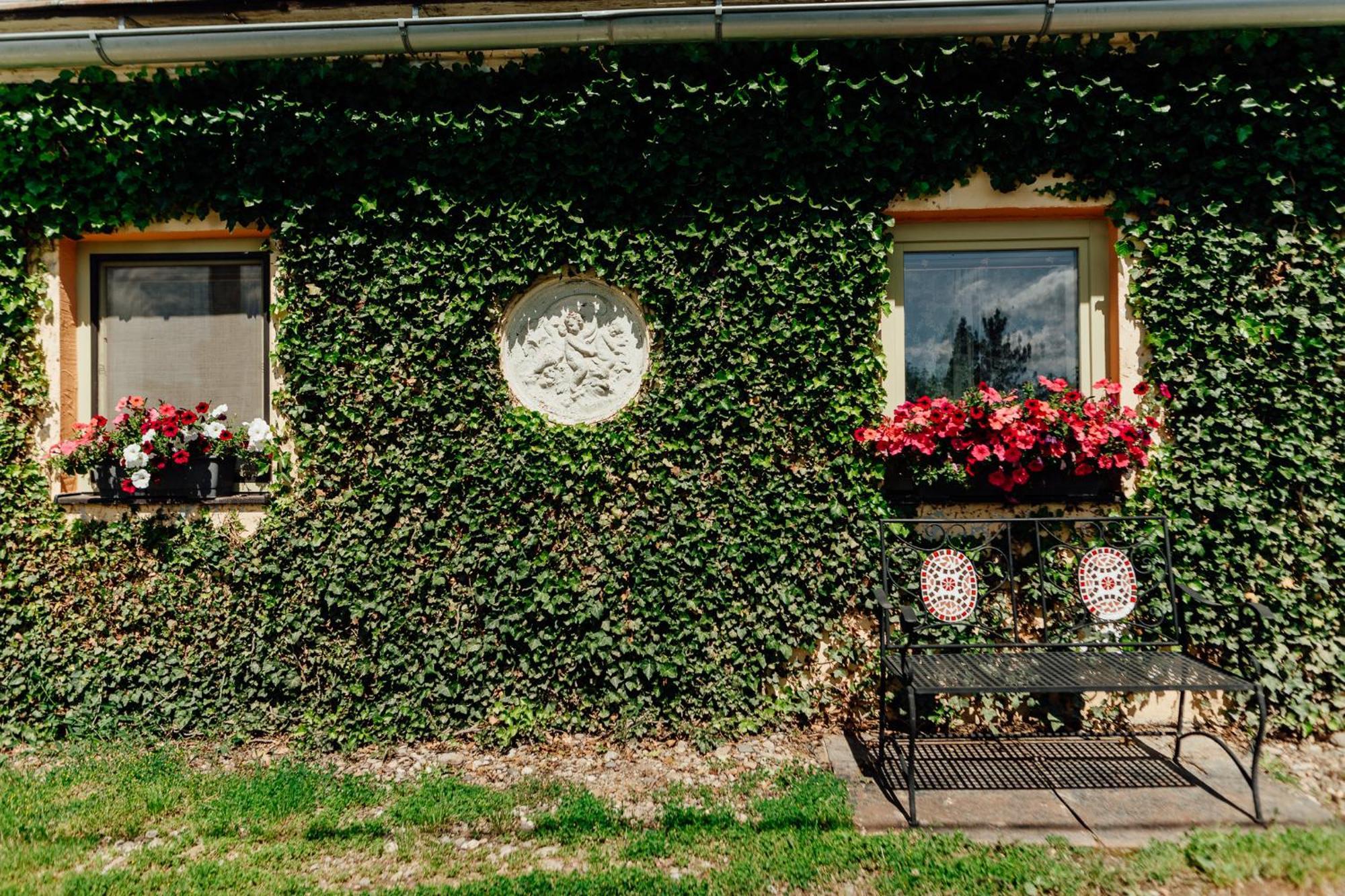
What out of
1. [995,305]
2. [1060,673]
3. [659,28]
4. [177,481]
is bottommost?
[1060,673]

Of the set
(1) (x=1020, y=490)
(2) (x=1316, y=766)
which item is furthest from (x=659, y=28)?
(2) (x=1316, y=766)

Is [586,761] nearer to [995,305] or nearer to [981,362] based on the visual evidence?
[981,362]

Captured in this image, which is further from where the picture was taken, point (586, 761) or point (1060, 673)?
point (586, 761)

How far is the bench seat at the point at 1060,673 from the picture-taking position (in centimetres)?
279

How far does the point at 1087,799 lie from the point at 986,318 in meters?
2.48

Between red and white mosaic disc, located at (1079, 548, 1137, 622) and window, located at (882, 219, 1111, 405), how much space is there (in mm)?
1030

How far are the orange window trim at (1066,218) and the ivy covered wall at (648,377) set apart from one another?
12cm

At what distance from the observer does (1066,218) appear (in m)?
3.76

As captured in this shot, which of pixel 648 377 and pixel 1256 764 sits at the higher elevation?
pixel 648 377

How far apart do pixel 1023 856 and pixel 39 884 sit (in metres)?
3.68

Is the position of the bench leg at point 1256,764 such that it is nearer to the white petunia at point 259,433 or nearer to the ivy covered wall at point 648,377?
the ivy covered wall at point 648,377

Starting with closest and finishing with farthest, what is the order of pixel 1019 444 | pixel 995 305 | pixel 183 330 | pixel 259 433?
1. pixel 1019 444
2. pixel 259 433
3. pixel 995 305
4. pixel 183 330

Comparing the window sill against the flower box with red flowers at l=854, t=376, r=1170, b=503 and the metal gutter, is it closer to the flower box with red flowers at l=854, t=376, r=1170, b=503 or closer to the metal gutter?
the metal gutter

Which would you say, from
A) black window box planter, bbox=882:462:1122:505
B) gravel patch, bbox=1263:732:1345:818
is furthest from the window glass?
gravel patch, bbox=1263:732:1345:818
